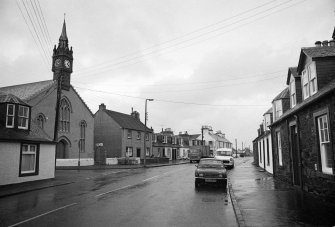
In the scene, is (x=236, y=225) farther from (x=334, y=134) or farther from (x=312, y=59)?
(x=312, y=59)

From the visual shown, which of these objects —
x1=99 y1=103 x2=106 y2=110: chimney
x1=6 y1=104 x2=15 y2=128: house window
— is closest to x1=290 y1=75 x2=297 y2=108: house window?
x1=6 y1=104 x2=15 y2=128: house window

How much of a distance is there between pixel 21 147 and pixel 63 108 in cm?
2228

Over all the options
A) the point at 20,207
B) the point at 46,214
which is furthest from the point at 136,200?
the point at 20,207

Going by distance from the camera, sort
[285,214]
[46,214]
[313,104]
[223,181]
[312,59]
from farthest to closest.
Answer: [223,181]
[312,59]
[313,104]
[46,214]
[285,214]

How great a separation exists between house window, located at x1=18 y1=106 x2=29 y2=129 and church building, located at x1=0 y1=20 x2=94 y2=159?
15.2 metres

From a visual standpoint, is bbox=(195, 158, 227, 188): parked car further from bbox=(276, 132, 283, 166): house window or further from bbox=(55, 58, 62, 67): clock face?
bbox=(55, 58, 62, 67): clock face

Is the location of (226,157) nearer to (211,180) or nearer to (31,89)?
(211,180)

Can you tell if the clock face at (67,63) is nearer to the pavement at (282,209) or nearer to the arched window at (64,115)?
the arched window at (64,115)

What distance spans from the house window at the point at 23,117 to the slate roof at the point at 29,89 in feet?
50.2

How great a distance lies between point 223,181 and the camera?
15.9m

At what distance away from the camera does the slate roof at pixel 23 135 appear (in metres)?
17.5

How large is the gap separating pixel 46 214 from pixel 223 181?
9944 mm

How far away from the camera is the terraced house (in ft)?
33.2

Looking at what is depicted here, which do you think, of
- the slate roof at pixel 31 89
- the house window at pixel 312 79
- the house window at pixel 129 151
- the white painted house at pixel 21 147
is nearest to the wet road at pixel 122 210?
the white painted house at pixel 21 147
